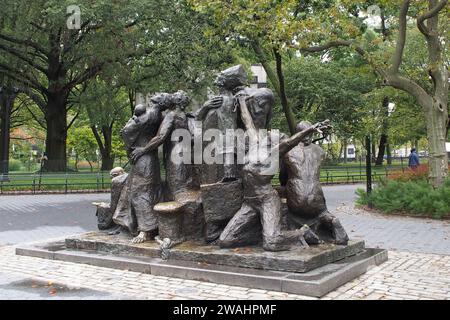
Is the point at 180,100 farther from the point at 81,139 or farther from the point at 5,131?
the point at 81,139

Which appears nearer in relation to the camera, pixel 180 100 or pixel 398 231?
pixel 180 100

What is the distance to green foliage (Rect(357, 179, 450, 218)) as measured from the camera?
13.1 m

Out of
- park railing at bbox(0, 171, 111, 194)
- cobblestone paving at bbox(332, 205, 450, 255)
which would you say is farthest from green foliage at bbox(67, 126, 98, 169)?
cobblestone paving at bbox(332, 205, 450, 255)

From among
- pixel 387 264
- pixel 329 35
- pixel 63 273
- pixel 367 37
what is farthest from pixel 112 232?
pixel 367 37

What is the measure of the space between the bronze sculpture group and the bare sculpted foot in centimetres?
1

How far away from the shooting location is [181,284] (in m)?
6.29

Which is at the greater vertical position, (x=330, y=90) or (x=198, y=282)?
(x=330, y=90)

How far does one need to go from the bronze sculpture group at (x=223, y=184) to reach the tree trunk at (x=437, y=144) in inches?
318

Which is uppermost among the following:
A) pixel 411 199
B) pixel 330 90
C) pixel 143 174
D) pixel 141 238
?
pixel 330 90

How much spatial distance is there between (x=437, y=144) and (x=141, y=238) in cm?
1006

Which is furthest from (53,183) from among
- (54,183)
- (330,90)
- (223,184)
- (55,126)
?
(330,90)

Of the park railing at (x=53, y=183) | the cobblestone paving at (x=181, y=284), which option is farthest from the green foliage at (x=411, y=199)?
the park railing at (x=53, y=183)

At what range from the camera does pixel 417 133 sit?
30.2 metres

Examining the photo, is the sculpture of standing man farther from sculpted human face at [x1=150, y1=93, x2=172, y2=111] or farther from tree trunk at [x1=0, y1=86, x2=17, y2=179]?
tree trunk at [x1=0, y1=86, x2=17, y2=179]
